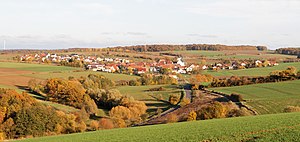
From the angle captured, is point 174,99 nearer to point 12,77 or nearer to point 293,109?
point 293,109

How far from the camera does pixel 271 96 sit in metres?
54.8

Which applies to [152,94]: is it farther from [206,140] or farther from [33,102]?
[206,140]

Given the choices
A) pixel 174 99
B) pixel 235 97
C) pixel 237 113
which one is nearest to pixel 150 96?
pixel 174 99

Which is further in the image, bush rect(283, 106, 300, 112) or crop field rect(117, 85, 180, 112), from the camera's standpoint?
crop field rect(117, 85, 180, 112)

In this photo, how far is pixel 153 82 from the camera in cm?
10319

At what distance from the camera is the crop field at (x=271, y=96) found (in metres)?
46.1

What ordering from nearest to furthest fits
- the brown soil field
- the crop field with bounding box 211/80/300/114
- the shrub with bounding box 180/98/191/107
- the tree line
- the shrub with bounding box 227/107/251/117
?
1. the shrub with bounding box 227/107/251/117
2. the crop field with bounding box 211/80/300/114
3. the shrub with bounding box 180/98/191/107
4. the tree line
5. the brown soil field

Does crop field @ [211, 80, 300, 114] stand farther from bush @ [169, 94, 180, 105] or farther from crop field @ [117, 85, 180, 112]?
crop field @ [117, 85, 180, 112]

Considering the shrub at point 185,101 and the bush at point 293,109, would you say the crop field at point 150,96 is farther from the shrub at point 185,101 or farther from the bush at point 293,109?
the bush at point 293,109

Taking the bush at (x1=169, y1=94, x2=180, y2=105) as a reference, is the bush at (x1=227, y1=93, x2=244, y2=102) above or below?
above

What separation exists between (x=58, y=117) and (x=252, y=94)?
3076cm

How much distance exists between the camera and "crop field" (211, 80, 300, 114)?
46.1 m

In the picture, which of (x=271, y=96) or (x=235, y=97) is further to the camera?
(x=235, y=97)

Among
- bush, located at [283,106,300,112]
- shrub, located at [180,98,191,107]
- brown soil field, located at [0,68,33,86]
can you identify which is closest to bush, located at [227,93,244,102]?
shrub, located at [180,98,191,107]
